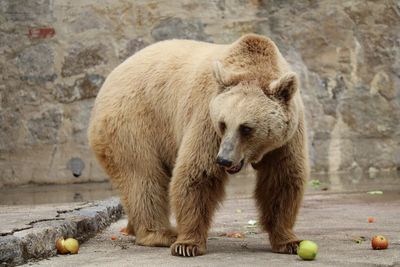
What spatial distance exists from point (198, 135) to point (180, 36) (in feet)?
20.8

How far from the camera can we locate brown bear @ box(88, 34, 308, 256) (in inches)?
173

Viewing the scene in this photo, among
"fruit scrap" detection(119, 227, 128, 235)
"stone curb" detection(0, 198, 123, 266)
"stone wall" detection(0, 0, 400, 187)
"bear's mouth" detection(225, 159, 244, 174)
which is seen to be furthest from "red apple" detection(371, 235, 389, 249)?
"stone wall" detection(0, 0, 400, 187)

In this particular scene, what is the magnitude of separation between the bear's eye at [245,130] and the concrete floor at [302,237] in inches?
26.5

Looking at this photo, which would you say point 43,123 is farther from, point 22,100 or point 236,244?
point 236,244

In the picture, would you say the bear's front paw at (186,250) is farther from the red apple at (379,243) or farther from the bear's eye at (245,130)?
the red apple at (379,243)

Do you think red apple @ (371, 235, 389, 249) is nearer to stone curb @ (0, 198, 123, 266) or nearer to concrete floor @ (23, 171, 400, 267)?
concrete floor @ (23, 171, 400, 267)

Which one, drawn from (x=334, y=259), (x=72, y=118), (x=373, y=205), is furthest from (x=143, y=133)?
(x=72, y=118)

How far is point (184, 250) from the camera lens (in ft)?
14.5

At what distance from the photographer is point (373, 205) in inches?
280

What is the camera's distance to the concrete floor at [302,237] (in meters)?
4.16

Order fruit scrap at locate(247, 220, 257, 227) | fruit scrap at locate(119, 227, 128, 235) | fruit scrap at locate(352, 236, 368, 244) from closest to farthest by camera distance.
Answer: fruit scrap at locate(352, 236, 368, 244), fruit scrap at locate(119, 227, 128, 235), fruit scrap at locate(247, 220, 257, 227)

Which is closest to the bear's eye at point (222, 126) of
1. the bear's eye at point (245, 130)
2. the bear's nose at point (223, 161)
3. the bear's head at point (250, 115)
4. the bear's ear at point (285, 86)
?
the bear's head at point (250, 115)

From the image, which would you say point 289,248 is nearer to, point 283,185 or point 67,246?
point 283,185

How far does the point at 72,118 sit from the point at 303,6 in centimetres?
347
